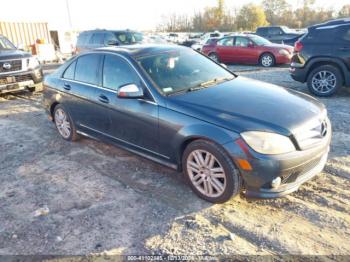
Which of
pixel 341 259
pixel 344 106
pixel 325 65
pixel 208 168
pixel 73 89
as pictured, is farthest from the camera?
pixel 325 65

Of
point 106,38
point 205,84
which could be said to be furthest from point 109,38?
point 205,84

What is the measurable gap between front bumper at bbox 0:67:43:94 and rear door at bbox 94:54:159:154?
538cm

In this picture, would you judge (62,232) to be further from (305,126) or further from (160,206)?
(305,126)

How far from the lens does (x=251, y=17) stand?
56.9 meters

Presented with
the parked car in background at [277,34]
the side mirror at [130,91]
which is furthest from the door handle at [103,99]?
the parked car in background at [277,34]

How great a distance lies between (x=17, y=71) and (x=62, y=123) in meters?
4.26

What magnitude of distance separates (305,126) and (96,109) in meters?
2.80

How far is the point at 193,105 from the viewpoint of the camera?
339cm

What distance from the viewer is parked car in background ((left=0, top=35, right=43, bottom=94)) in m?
8.42

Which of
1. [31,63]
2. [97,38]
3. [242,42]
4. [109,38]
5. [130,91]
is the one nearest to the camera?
[130,91]

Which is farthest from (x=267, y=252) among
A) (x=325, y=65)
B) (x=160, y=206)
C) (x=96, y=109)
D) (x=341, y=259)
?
(x=325, y=65)

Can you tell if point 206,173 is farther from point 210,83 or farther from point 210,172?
point 210,83

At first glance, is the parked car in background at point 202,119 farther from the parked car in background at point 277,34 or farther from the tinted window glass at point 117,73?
the parked car in background at point 277,34

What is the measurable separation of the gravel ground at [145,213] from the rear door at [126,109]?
0.51 meters
